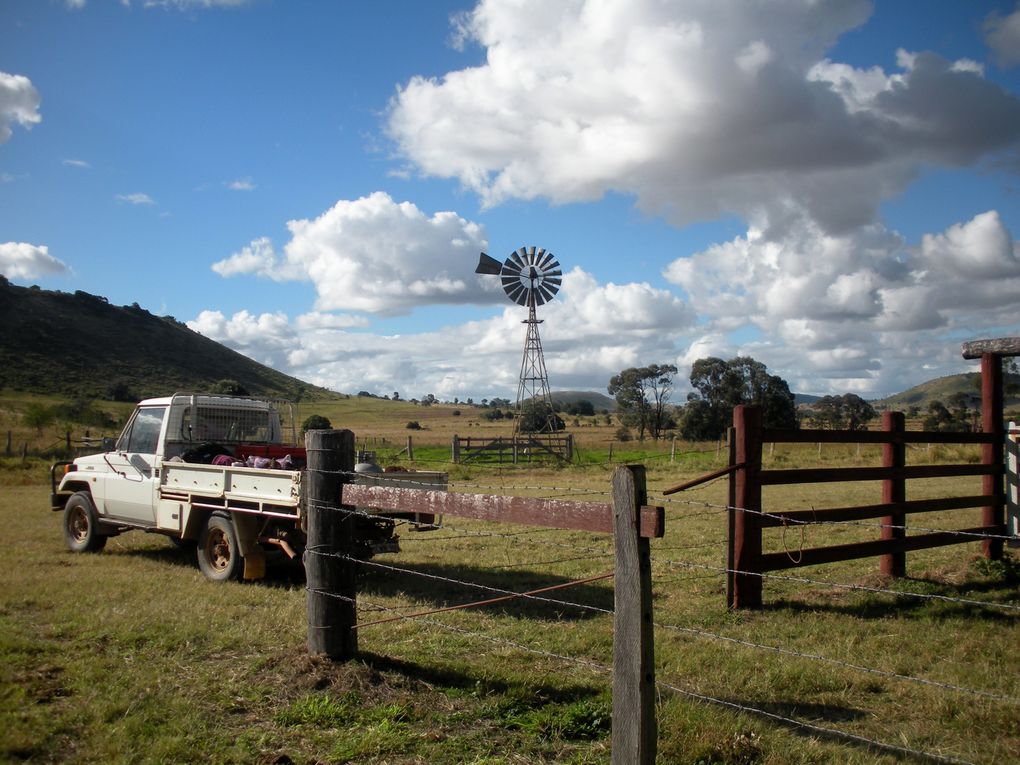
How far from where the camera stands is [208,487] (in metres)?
9.26

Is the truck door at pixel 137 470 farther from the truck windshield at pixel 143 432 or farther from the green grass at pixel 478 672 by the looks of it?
the green grass at pixel 478 672

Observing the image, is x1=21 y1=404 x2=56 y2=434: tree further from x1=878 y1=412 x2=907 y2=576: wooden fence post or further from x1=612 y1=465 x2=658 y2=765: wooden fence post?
x1=612 y1=465 x2=658 y2=765: wooden fence post

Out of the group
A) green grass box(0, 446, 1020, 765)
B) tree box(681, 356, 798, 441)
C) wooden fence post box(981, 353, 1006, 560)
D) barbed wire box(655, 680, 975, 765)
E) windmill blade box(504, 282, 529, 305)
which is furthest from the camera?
tree box(681, 356, 798, 441)

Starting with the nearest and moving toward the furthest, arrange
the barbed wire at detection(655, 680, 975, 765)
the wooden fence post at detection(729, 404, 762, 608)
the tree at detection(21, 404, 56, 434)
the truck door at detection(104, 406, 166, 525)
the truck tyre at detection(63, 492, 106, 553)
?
1. the barbed wire at detection(655, 680, 975, 765)
2. the wooden fence post at detection(729, 404, 762, 608)
3. the truck door at detection(104, 406, 166, 525)
4. the truck tyre at detection(63, 492, 106, 553)
5. the tree at detection(21, 404, 56, 434)

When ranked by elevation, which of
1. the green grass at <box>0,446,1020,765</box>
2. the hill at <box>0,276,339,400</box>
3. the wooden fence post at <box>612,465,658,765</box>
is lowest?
the green grass at <box>0,446,1020,765</box>

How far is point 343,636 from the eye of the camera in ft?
17.9

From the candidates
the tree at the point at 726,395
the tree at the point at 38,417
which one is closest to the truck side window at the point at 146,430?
the tree at the point at 38,417

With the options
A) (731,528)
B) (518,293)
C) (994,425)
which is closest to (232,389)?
(731,528)

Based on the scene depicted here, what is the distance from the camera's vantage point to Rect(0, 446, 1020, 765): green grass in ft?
14.3

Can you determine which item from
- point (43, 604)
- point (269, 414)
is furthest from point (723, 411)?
point (43, 604)

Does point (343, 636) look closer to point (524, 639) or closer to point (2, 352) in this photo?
point (524, 639)

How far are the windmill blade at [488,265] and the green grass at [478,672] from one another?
36.5 m

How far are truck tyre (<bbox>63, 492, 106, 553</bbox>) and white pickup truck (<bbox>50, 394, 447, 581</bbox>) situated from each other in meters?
0.01

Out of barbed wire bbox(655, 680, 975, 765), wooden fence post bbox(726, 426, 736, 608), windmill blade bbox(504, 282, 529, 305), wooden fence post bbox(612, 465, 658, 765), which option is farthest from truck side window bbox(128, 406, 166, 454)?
windmill blade bbox(504, 282, 529, 305)
